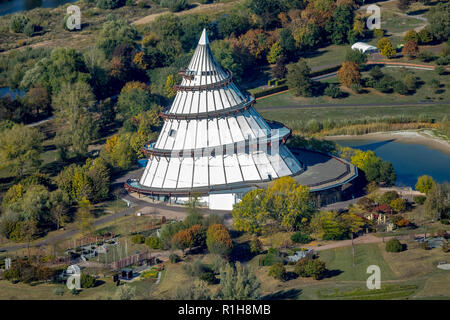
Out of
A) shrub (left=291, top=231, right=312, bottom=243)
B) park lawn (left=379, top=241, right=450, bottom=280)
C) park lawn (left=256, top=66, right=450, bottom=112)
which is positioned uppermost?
park lawn (left=256, top=66, right=450, bottom=112)

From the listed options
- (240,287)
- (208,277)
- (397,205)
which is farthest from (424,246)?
(240,287)

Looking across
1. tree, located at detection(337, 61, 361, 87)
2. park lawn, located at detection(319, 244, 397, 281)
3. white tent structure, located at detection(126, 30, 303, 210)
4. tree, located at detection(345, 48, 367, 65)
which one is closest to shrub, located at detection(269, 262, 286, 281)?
park lawn, located at detection(319, 244, 397, 281)

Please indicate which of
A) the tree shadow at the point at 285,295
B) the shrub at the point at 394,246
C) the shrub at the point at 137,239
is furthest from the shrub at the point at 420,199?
the shrub at the point at 137,239

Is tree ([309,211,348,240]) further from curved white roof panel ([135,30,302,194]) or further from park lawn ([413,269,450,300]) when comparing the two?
park lawn ([413,269,450,300])

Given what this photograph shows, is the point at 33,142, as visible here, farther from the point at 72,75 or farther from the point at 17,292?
the point at 17,292

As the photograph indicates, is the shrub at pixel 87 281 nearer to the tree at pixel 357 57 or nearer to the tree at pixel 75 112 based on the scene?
the tree at pixel 75 112
